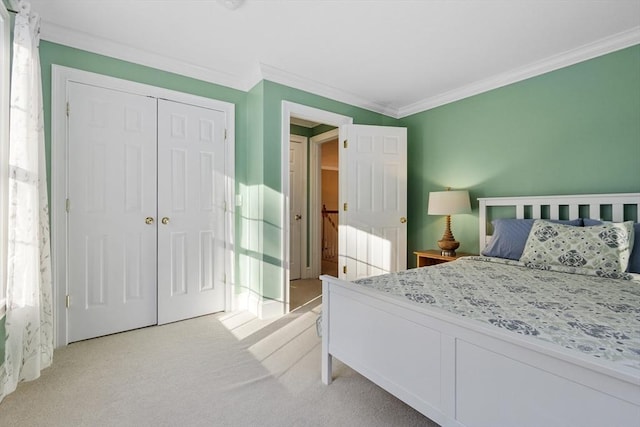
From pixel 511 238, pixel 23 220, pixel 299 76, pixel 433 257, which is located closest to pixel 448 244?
pixel 433 257

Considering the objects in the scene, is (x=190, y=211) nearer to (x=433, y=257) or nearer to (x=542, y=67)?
(x=433, y=257)

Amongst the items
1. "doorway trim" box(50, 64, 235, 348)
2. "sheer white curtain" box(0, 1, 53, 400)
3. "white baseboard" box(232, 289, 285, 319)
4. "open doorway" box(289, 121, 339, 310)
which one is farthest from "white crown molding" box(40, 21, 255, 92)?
"white baseboard" box(232, 289, 285, 319)

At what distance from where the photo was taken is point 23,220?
5.82 feet

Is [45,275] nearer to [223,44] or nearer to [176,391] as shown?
[176,391]

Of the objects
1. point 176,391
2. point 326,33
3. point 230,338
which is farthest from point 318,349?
point 326,33

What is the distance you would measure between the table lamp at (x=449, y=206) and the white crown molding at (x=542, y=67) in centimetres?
111

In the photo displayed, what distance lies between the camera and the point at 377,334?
1576mm

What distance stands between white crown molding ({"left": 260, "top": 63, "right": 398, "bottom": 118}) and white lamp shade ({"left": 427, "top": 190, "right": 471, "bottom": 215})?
55.3 inches

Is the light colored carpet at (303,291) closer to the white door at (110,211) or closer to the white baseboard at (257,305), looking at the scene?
the white baseboard at (257,305)

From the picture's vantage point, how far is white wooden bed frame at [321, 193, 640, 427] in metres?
0.89

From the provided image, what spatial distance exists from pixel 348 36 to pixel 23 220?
2472 millimetres

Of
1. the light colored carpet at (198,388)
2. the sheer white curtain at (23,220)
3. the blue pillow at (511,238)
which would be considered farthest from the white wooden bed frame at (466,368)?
the sheer white curtain at (23,220)

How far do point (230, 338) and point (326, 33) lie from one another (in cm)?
253

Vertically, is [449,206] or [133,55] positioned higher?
[133,55]
